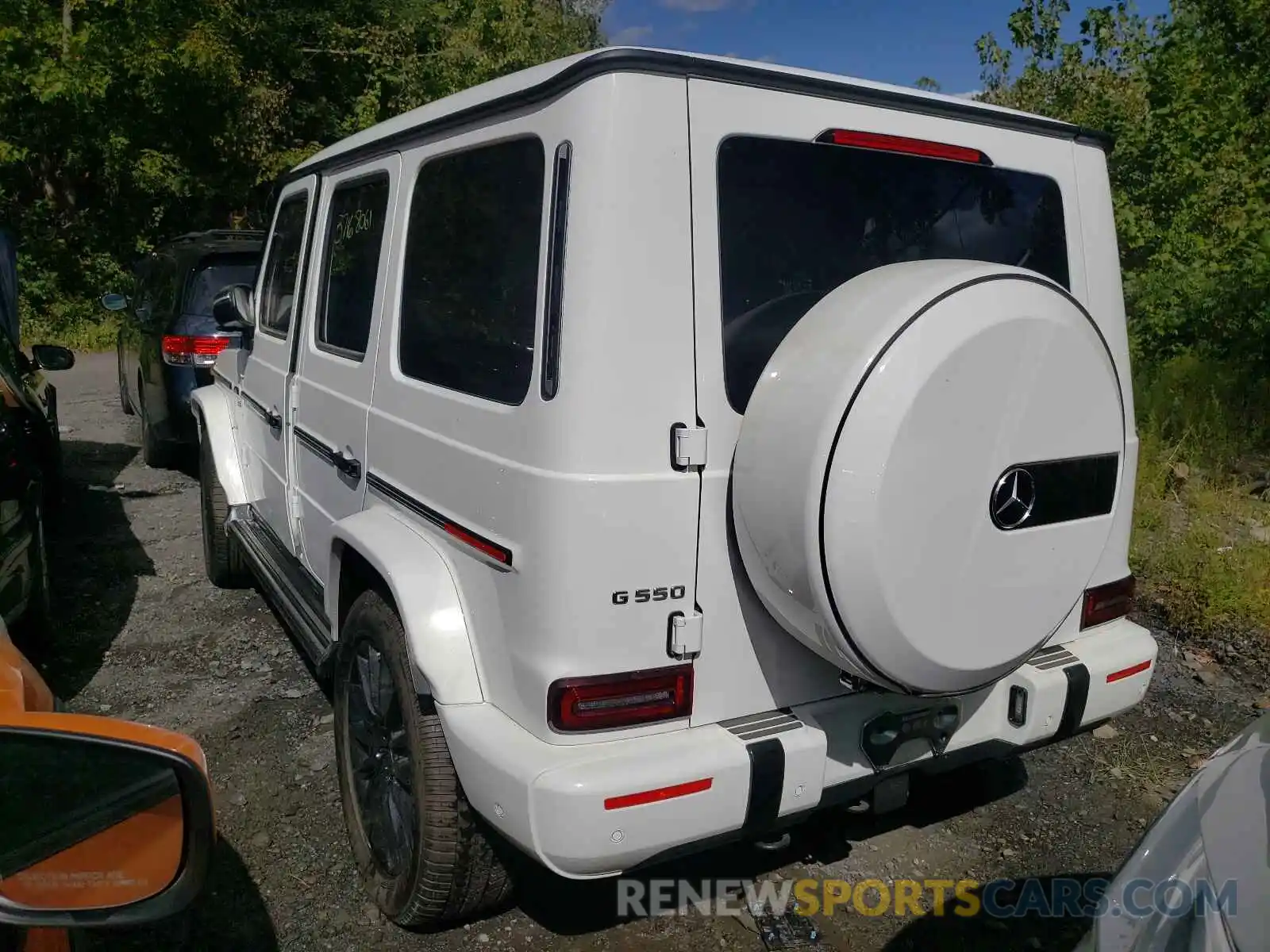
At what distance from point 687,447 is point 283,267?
2893mm

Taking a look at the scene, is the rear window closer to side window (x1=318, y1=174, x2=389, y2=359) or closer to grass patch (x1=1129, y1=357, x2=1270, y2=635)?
side window (x1=318, y1=174, x2=389, y2=359)

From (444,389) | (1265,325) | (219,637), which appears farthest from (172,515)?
(1265,325)

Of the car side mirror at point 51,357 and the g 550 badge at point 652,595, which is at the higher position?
the car side mirror at point 51,357

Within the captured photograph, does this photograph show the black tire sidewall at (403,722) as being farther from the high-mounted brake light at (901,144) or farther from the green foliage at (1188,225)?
the green foliage at (1188,225)

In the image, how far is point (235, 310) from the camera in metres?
4.63

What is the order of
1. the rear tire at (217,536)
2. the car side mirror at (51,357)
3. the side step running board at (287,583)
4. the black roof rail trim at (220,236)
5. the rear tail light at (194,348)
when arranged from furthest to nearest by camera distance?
1. the black roof rail trim at (220,236)
2. the rear tail light at (194,348)
3. the car side mirror at (51,357)
4. the rear tire at (217,536)
5. the side step running board at (287,583)

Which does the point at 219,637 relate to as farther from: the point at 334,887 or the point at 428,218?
the point at 428,218

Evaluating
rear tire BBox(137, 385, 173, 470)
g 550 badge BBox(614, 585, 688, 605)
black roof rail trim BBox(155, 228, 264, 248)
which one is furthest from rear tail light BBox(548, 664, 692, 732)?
black roof rail trim BBox(155, 228, 264, 248)

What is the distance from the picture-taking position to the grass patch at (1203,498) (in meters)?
4.69

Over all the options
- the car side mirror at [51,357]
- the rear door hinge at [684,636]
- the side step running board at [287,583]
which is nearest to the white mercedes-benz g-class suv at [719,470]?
the rear door hinge at [684,636]

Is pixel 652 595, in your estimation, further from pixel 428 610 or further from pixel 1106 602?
pixel 1106 602

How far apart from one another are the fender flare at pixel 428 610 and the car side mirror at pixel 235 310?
7.81 feet

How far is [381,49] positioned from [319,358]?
1235cm

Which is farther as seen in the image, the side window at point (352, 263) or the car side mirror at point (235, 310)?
the car side mirror at point (235, 310)
